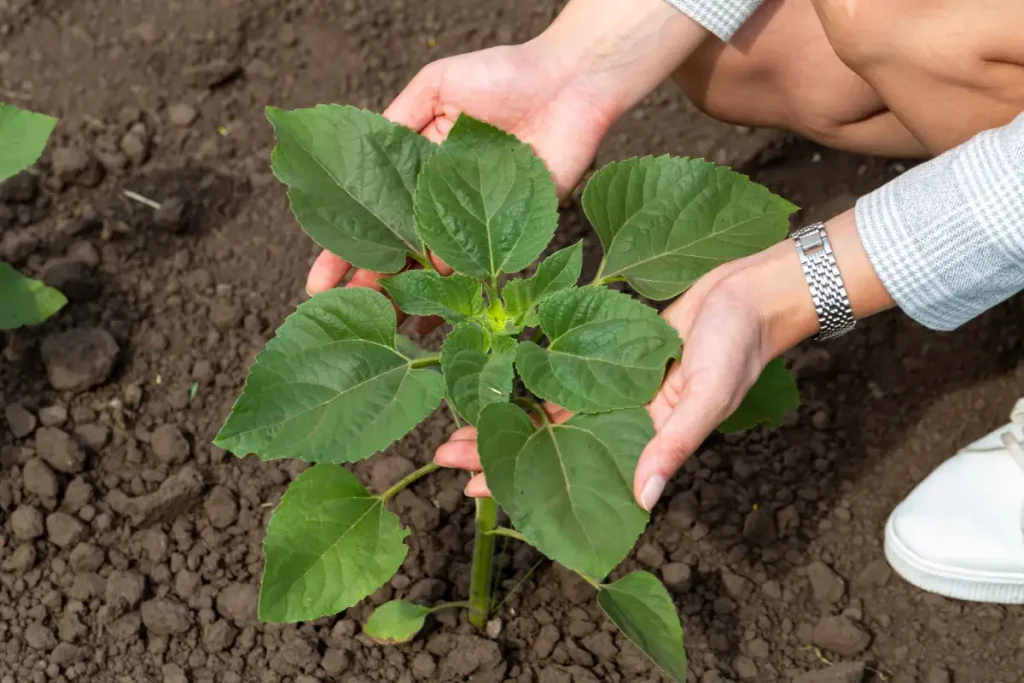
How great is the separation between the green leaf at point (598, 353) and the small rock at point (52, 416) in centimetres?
123

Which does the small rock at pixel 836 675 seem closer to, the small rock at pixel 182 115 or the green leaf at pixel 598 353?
the green leaf at pixel 598 353

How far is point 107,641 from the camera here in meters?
2.09

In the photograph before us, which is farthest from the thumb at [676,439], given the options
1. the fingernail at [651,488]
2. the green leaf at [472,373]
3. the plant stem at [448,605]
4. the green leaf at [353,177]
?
the plant stem at [448,605]

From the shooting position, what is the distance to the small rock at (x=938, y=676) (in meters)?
2.08

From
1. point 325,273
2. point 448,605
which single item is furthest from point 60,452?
point 448,605

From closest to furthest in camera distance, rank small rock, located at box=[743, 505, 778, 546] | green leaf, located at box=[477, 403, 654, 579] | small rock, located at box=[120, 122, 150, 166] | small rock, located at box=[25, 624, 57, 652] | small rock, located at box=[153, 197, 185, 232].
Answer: green leaf, located at box=[477, 403, 654, 579], small rock, located at box=[25, 624, 57, 652], small rock, located at box=[743, 505, 778, 546], small rock, located at box=[153, 197, 185, 232], small rock, located at box=[120, 122, 150, 166]

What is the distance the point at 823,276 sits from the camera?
1741mm

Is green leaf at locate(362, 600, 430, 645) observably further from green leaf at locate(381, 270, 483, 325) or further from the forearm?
the forearm

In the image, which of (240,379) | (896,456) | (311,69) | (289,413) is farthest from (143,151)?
(896,456)

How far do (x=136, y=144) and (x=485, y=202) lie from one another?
1.41m

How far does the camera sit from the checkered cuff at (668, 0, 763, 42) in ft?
6.98

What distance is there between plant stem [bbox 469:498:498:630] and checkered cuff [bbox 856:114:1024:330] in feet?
2.41

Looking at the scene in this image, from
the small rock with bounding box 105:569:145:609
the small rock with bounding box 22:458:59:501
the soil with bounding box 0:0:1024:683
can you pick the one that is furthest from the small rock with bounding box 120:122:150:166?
the small rock with bounding box 105:569:145:609

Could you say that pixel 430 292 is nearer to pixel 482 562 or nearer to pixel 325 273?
pixel 325 273
